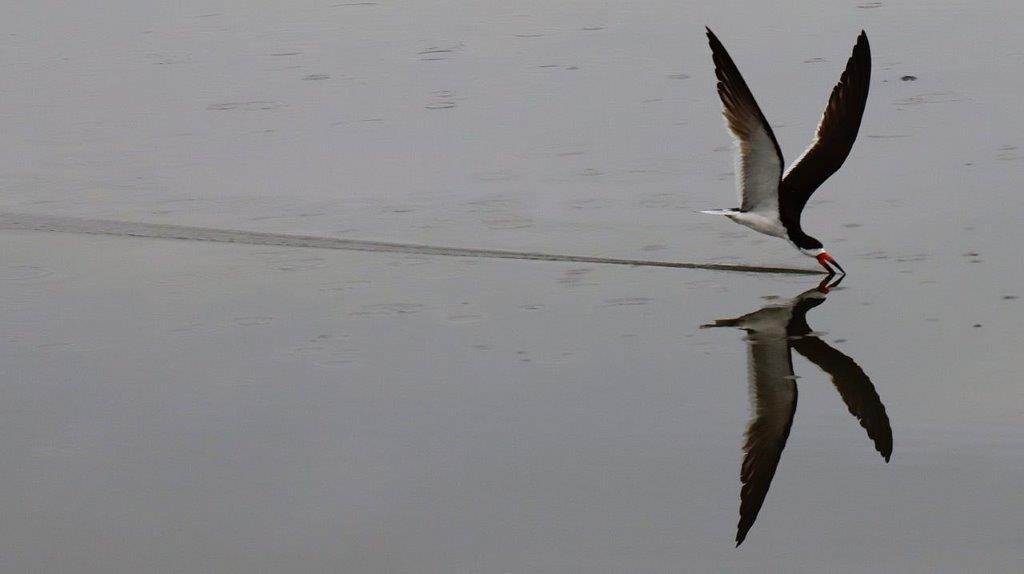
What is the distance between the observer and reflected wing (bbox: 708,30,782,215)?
7.47 metres

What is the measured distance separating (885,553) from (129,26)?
1018cm

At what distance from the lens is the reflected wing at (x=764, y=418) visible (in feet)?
16.2

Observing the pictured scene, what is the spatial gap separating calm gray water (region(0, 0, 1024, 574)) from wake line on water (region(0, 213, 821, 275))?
0.09 m

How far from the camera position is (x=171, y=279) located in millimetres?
7691

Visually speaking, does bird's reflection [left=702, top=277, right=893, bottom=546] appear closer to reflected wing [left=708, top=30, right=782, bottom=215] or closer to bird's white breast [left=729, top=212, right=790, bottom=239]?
bird's white breast [left=729, top=212, right=790, bottom=239]

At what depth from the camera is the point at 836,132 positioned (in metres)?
7.99

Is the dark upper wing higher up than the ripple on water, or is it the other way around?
the dark upper wing

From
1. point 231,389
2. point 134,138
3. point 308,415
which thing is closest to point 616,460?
point 308,415

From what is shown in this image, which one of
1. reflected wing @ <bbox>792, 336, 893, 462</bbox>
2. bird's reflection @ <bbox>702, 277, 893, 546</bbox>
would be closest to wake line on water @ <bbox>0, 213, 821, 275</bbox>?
bird's reflection @ <bbox>702, 277, 893, 546</bbox>

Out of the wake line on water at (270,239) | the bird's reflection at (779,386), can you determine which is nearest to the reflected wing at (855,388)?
the bird's reflection at (779,386)

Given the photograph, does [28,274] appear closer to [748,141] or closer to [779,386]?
[748,141]

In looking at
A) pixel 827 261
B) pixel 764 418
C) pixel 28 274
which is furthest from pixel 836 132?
pixel 28 274

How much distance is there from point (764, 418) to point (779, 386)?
0.36 m

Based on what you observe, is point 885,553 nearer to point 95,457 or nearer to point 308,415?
point 308,415
